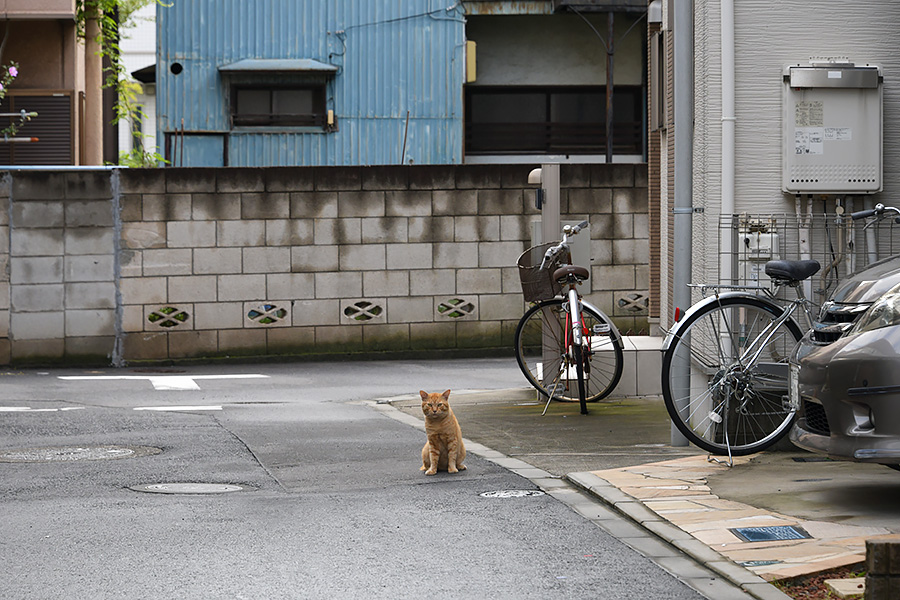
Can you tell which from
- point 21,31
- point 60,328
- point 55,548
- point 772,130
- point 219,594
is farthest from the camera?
point 21,31

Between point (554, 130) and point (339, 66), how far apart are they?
12.6ft

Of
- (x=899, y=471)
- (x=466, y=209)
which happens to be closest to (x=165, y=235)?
(x=466, y=209)

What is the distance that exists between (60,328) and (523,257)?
5850mm

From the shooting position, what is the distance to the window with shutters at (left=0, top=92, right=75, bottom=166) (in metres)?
17.4

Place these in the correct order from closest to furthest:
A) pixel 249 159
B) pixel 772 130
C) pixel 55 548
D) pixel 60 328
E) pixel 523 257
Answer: pixel 55 548, pixel 772 130, pixel 523 257, pixel 60 328, pixel 249 159

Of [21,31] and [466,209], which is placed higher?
[21,31]

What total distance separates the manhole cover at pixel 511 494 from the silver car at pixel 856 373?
130 cm

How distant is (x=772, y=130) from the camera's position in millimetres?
7199

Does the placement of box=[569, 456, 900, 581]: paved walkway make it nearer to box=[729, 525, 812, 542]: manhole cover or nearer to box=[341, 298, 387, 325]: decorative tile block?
box=[729, 525, 812, 542]: manhole cover

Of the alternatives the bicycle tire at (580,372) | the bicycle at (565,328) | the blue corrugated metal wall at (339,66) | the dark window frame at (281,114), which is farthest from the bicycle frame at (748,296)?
the dark window frame at (281,114)

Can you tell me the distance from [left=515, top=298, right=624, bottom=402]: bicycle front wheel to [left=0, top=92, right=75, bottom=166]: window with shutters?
32.5 ft

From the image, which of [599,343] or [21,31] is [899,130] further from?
[21,31]

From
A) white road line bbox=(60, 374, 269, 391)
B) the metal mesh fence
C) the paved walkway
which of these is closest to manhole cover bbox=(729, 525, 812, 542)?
the paved walkway

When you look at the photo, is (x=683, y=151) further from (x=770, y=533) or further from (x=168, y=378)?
(x=168, y=378)
